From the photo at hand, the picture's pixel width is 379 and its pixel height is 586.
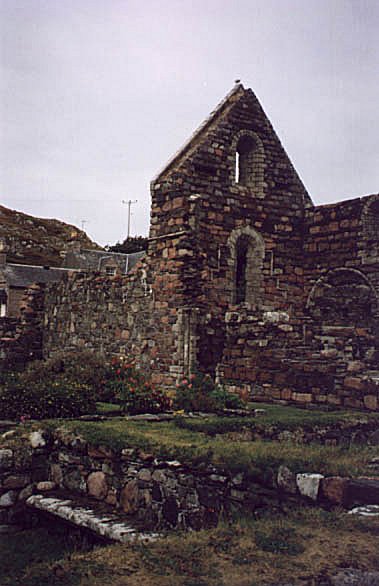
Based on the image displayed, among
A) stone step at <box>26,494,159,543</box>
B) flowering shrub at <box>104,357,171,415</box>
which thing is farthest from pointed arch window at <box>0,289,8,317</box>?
stone step at <box>26,494,159,543</box>

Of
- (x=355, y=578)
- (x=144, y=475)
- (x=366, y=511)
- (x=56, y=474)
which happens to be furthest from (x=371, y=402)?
(x=355, y=578)

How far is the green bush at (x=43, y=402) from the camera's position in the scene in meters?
10.6

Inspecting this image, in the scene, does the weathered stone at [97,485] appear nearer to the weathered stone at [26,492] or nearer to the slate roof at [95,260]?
the weathered stone at [26,492]

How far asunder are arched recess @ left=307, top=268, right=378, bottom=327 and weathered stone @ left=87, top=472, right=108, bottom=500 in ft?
33.3

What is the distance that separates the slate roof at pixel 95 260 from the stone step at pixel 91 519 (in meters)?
44.4

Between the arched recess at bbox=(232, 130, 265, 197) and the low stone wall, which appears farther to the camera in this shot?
the arched recess at bbox=(232, 130, 265, 197)

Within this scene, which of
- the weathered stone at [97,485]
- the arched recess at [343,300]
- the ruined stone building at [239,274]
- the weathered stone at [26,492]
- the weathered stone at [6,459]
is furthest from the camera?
the arched recess at [343,300]

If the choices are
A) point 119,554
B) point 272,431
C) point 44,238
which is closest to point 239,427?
point 272,431

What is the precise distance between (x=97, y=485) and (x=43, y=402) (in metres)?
3.16

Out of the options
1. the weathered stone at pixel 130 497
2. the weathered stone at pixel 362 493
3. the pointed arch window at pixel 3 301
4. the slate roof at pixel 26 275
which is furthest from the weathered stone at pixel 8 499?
the pointed arch window at pixel 3 301

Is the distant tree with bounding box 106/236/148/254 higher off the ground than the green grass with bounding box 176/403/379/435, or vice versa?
the distant tree with bounding box 106/236/148/254

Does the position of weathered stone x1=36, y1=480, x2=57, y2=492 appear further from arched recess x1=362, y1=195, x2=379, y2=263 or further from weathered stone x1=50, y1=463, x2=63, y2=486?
arched recess x1=362, y1=195, x2=379, y2=263

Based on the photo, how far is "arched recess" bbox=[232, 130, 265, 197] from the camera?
1812 cm

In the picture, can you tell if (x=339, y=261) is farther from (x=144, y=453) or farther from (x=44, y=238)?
(x=44, y=238)
